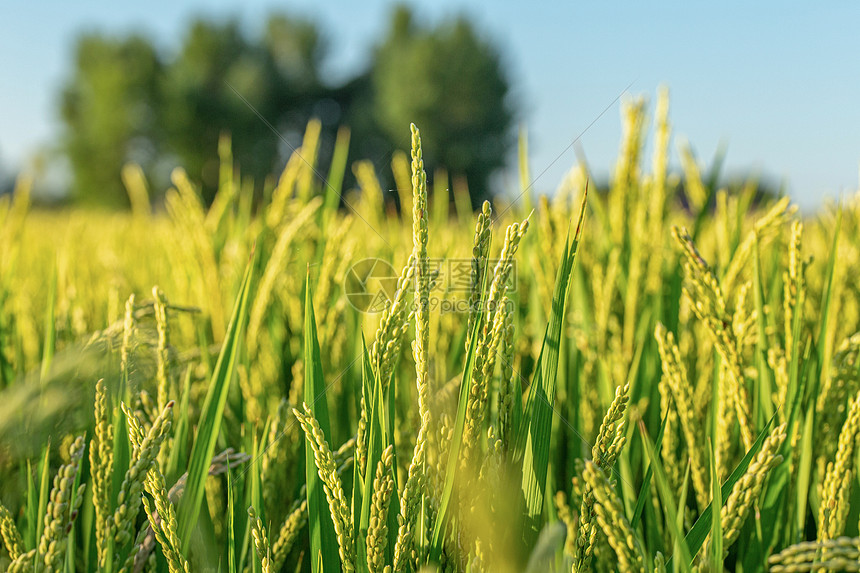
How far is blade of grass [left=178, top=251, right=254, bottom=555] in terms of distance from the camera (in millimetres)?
460

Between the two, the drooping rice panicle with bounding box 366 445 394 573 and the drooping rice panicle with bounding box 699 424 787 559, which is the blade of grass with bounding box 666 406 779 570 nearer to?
the drooping rice panicle with bounding box 699 424 787 559

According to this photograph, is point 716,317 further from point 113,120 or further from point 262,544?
point 113,120

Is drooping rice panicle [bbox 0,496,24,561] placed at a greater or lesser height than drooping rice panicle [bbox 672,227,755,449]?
lesser

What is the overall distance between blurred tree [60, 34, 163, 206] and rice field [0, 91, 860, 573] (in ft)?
81.0

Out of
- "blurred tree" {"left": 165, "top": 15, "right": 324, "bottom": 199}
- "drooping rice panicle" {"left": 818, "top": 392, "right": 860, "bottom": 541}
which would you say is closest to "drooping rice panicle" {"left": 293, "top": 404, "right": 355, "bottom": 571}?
"drooping rice panicle" {"left": 818, "top": 392, "right": 860, "bottom": 541}

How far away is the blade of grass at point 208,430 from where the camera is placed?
46cm

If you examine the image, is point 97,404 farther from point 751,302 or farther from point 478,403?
point 751,302

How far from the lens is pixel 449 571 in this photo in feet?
1.29

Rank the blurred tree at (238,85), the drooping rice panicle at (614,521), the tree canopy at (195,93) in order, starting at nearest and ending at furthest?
the drooping rice panicle at (614,521) → the blurred tree at (238,85) → the tree canopy at (195,93)

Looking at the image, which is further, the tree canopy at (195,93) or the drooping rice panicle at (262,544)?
the tree canopy at (195,93)

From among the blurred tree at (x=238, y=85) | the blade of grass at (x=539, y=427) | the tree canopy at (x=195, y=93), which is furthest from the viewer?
the tree canopy at (x=195, y=93)

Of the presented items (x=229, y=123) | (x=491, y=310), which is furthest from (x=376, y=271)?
(x=229, y=123)

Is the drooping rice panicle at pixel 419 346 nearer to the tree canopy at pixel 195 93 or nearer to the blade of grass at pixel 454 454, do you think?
the blade of grass at pixel 454 454

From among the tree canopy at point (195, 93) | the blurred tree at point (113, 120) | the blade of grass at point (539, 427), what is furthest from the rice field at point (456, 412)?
the blurred tree at point (113, 120)
